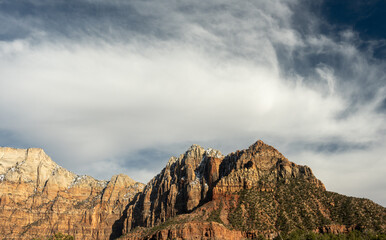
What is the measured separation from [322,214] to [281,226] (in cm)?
2234

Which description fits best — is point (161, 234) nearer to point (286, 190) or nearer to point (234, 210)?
point (234, 210)

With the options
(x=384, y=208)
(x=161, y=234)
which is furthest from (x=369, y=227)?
(x=161, y=234)

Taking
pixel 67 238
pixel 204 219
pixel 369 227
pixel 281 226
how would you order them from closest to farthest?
pixel 369 227
pixel 281 226
pixel 204 219
pixel 67 238

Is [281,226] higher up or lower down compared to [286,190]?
lower down

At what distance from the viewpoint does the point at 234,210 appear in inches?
7195

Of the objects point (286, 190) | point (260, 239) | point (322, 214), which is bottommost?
point (260, 239)

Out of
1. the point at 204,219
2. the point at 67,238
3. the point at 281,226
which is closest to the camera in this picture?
the point at 281,226

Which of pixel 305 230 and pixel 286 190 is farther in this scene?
pixel 286 190

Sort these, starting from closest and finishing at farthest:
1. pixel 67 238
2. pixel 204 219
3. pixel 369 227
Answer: pixel 369 227
pixel 204 219
pixel 67 238

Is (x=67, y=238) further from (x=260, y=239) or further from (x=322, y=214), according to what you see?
(x=322, y=214)

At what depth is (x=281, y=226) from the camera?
167 m

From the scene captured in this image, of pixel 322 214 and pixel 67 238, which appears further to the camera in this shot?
pixel 67 238

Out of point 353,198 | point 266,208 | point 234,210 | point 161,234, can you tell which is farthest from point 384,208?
point 161,234

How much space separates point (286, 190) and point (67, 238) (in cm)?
12234
